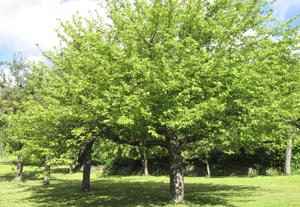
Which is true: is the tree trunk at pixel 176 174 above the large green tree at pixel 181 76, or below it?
below

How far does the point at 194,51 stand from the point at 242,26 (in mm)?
3102

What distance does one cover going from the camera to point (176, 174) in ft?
68.5

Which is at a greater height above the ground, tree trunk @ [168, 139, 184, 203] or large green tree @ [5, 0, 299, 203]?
large green tree @ [5, 0, 299, 203]

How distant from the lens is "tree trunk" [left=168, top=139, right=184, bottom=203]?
20.6 metres

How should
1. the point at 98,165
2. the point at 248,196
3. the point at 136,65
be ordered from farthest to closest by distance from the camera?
the point at 98,165 < the point at 248,196 < the point at 136,65

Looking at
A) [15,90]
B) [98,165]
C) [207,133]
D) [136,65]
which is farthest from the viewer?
[98,165]

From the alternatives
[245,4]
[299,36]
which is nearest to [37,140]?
[245,4]

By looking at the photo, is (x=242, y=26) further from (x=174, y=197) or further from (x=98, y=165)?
(x=98, y=165)

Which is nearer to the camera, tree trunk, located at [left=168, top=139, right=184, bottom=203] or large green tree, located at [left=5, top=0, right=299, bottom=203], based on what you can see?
large green tree, located at [left=5, top=0, right=299, bottom=203]

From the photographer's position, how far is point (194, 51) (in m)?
17.1

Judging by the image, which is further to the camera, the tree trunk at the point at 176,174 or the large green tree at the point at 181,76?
the tree trunk at the point at 176,174

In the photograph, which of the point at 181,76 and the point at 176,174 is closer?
the point at 181,76

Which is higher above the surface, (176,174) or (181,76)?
(181,76)

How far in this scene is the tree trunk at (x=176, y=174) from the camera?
2064cm
